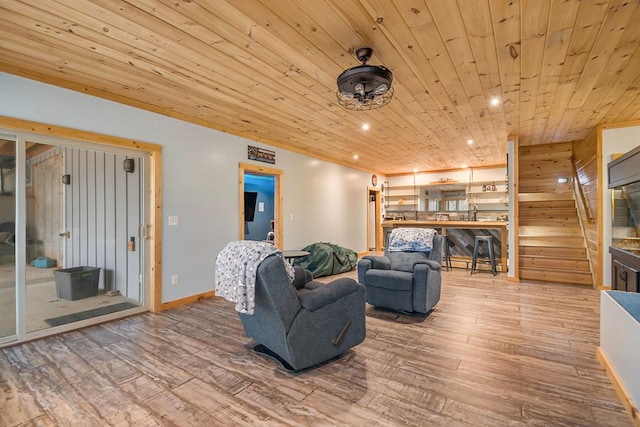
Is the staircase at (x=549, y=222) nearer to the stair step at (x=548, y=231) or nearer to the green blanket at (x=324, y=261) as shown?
the stair step at (x=548, y=231)

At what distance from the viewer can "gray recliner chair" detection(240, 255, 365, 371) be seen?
83.3 inches

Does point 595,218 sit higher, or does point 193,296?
point 595,218

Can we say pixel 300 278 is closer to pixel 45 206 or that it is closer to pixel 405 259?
pixel 405 259

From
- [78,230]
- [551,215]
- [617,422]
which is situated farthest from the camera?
[551,215]

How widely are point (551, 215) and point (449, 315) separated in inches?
169

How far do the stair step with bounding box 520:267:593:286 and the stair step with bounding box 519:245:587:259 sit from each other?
0.31 m

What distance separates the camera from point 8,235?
9.23ft

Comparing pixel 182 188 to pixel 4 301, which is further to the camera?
pixel 182 188

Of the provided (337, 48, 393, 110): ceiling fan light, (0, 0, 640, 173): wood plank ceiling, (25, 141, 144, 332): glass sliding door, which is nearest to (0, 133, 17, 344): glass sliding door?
(25, 141, 144, 332): glass sliding door

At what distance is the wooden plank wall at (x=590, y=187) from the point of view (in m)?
4.80

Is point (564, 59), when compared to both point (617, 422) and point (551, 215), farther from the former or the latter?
point (551, 215)

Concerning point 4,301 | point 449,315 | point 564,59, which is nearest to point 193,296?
point 4,301

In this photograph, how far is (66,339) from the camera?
9.59 feet

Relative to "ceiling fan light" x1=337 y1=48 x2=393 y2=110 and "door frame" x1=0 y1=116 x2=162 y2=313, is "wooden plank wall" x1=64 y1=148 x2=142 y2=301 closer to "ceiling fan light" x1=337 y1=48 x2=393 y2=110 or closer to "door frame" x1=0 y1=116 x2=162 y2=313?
"door frame" x1=0 y1=116 x2=162 y2=313
